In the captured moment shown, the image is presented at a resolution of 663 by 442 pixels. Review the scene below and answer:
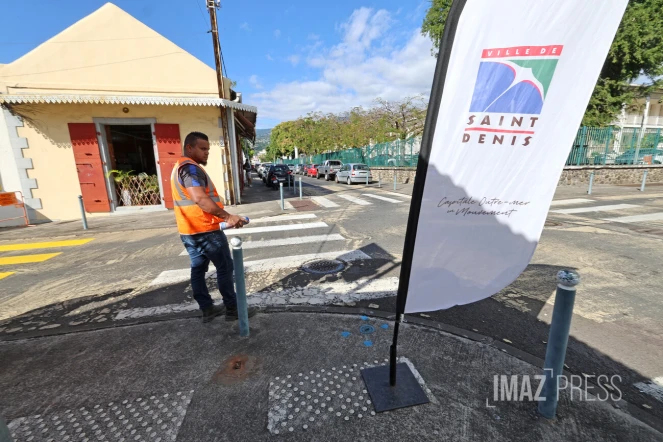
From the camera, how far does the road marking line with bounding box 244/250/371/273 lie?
524cm

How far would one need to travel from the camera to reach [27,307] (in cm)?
410

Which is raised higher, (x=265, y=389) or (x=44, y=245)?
(x=265, y=389)

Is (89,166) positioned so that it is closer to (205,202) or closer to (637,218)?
(205,202)

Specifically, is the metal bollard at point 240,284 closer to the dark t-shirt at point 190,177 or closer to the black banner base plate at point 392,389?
the dark t-shirt at point 190,177

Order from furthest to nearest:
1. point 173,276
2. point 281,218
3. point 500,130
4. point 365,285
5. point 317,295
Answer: point 281,218
point 173,276
point 365,285
point 317,295
point 500,130

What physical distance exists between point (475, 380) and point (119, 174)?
1338 centimetres

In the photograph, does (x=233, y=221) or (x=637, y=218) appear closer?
(x=233, y=221)

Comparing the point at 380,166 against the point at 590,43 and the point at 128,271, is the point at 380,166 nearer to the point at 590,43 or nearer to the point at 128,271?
the point at 128,271

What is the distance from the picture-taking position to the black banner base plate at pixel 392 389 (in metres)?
2.22

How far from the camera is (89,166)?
1098 centimetres

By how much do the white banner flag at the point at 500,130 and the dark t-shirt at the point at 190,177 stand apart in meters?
2.10

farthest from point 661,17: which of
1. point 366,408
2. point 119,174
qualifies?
point 119,174

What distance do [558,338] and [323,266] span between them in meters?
3.59

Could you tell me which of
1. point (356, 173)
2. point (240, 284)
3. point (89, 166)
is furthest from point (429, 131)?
point (356, 173)
